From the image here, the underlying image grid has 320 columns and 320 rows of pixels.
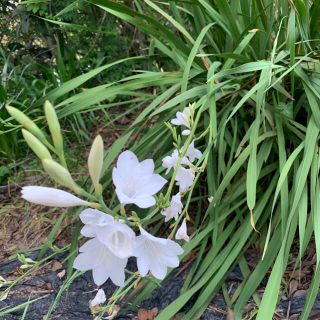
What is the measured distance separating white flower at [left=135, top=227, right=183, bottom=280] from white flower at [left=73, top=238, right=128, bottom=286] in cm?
3

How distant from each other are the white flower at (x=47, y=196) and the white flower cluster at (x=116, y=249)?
5 centimetres

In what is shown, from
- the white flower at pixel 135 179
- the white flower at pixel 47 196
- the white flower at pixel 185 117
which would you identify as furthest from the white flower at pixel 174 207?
the white flower at pixel 47 196

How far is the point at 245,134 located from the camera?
164 cm

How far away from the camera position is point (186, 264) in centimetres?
156

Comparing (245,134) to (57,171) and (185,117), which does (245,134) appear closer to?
(185,117)

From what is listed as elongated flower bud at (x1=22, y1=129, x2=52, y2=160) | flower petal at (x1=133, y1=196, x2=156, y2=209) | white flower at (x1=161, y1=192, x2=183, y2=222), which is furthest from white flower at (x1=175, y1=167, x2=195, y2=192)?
elongated flower bud at (x1=22, y1=129, x2=52, y2=160)

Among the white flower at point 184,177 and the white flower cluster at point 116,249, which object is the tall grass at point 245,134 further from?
the white flower cluster at point 116,249

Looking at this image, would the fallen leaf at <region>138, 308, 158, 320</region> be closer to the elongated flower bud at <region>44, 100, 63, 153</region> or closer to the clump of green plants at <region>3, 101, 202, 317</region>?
the clump of green plants at <region>3, 101, 202, 317</region>

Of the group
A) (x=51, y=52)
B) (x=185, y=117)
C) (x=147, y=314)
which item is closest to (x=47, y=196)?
(x=185, y=117)

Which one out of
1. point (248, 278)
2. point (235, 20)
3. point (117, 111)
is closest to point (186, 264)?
point (248, 278)

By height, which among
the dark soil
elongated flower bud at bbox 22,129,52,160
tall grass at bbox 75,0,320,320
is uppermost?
elongated flower bud at bbox 22,129,52,160

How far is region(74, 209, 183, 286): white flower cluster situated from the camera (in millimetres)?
751

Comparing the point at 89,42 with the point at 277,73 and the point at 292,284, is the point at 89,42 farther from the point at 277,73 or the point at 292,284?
the point at 292,284

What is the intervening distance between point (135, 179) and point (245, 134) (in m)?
0.88
